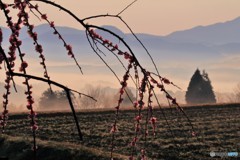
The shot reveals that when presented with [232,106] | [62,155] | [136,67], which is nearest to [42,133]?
[62,155]

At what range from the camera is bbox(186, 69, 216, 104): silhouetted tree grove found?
65.6 metres

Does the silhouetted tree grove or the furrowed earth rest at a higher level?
the silhouetted tree grove

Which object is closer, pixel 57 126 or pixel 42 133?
pixel 42 133

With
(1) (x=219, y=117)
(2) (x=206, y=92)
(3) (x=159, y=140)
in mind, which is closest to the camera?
(3) (x=159, y=140)

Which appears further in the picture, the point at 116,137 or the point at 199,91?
the point at 199,91

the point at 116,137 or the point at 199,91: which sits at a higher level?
the point at 199,91

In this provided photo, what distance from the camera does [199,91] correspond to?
65.6 m

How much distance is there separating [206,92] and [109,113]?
130 ft

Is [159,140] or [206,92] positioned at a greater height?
[206,92]

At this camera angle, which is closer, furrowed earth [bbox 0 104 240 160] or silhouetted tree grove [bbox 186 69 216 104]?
furrowed earth [bbox 0 104 240 160]

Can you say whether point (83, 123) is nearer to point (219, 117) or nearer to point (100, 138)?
point (100, 138)

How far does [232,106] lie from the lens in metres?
32.3

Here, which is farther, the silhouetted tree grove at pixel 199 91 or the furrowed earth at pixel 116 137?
the silhouetted tree grove at pixel 199 91

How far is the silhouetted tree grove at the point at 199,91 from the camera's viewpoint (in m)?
65.6
